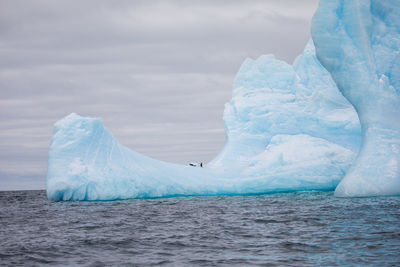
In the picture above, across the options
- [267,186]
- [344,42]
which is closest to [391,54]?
[344,42]

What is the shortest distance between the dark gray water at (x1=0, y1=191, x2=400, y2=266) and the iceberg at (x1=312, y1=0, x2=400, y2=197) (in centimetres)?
388

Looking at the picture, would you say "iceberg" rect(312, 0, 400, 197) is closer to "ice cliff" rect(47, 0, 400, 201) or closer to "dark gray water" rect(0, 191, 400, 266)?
"ice cliff" rect(47, 0, 400, 201)

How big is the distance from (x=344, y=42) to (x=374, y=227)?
10149 millimetres

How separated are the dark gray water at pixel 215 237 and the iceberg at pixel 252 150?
428 centimetres

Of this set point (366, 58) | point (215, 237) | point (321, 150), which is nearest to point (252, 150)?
point (321, 150)

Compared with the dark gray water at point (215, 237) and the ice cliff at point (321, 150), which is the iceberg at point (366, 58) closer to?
the ice cliff at point (321, 150)

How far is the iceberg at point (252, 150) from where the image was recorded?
1881cm

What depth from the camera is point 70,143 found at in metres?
19.1

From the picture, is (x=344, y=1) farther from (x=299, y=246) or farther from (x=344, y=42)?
(x=299, y=246)

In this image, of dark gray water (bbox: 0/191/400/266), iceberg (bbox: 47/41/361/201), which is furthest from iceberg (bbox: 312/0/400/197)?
dark gray water (bbox: 0/191/400/266)

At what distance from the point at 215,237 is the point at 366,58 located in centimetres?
1146

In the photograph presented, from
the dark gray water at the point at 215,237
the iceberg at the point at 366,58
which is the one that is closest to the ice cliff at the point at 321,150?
the iceberg at the point at 366,58

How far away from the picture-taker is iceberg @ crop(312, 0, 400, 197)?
17.7m

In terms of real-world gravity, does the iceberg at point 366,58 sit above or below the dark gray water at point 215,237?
above
